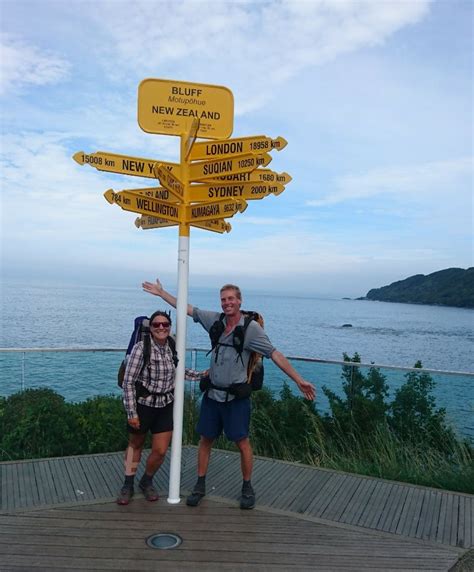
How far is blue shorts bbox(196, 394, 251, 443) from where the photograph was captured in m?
4.42

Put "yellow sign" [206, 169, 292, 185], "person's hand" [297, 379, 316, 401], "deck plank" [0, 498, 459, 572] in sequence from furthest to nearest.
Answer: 1. "yellow sign" [206, 169, 292, 185]
2. "person's hand" [297, 379, 316, 401]
3. "deck plank" [0, 498, 459, 572]

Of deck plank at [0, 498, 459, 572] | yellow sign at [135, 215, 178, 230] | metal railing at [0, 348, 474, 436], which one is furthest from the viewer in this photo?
metal railing at [0, 348, 474, 436]

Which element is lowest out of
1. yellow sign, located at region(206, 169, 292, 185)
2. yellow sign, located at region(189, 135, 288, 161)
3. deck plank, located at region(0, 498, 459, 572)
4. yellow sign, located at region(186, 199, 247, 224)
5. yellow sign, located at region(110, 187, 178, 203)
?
deck plank, located at region(0, 498, 459, 572)

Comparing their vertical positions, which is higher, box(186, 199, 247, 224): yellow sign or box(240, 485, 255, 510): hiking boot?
box(186, 199, 247, 224): yellow sign

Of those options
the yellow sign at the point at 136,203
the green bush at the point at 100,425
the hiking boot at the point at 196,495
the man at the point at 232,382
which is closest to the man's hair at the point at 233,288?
the man at the point at 232,382

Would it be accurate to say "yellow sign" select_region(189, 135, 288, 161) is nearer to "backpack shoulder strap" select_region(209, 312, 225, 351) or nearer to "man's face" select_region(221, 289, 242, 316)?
"man's face" select_region(221, 289, 242, 316)

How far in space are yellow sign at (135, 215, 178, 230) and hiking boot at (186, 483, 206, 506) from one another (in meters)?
2.28

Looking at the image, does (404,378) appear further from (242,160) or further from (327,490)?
(242,160)

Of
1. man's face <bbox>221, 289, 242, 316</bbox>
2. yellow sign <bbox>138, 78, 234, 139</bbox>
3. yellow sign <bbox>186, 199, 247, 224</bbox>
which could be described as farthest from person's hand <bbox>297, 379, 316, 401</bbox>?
yellow sign <bbox>138, 78, 234, 139</bbox>

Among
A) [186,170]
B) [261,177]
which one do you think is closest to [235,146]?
[261,177]

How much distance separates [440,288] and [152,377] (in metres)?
125

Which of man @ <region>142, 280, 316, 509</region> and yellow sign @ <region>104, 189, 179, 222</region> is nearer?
man @ <region>142, 280, 316, 509</region>

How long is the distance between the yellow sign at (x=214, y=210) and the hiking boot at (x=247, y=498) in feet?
7.46

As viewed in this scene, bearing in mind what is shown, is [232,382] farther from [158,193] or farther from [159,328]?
[158,193]
